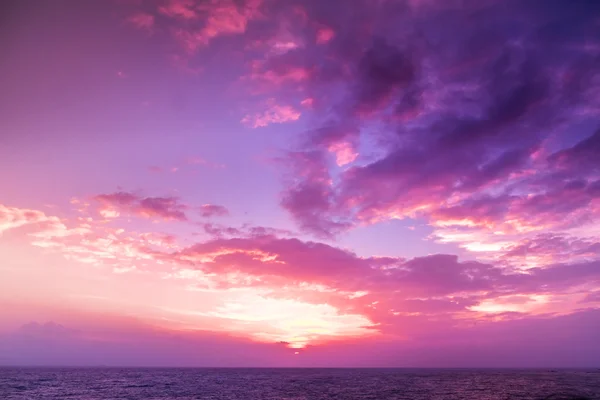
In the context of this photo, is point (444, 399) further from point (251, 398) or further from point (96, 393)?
point (96, 393)

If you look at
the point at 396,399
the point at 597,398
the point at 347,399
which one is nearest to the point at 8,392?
the point at 347,399

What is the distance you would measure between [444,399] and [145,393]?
63.5 m

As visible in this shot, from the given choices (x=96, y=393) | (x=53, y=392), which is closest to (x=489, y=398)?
(x=96, y=393)

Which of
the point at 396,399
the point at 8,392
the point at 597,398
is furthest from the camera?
the point at 8,392

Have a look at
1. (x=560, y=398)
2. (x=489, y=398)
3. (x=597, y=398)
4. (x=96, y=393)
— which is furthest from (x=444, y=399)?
(x=96, y=393)

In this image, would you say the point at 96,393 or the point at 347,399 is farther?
the point at 96,393

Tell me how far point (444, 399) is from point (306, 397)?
2761 centimetres

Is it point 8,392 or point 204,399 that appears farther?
point 8,392

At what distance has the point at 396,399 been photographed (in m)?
74.1

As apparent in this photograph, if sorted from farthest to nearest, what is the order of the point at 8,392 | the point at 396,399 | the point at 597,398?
the point at 8,392
the point at 396,399
the point at 597,398

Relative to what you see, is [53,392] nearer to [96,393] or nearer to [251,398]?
[96,393]

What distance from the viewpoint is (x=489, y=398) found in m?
74.4

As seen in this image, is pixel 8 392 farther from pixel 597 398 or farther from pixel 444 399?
pixel 597 398

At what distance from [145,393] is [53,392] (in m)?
20.7
